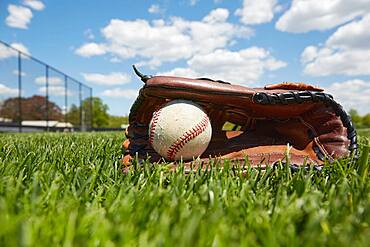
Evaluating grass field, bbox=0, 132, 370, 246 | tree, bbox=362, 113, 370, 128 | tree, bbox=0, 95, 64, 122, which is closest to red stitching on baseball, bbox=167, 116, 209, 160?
grass field, bbox=0, 132, 370, 246

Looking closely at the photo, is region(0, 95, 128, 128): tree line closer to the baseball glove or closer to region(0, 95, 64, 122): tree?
region(0, 95, 64, 122): tree

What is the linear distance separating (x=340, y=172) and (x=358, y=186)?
0.86ft

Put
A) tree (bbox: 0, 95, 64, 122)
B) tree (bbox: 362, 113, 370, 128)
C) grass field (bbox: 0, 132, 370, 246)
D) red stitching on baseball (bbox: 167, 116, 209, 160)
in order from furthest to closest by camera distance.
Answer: tree (bbox: 362, 113, 370, 128), tree (bbox: 0, 95, 64, 122), red stitching on baseball (bbox: 167, 116, 209, 160), grass field (bbox: 0, 132, 370, 246)

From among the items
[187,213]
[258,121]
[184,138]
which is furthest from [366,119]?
[187,213]

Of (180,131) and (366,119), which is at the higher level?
(366,119)

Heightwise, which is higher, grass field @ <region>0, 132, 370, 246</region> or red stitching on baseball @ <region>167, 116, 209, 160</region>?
red stitching on baseball @ <region>167, 116, 209, 160</region>

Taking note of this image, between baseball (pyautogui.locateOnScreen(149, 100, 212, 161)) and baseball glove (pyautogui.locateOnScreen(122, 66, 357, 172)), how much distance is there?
0.05 metres

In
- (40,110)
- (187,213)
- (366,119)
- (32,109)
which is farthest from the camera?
(366,119)

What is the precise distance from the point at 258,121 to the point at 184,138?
636 mm

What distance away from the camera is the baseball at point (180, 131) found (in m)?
1.60

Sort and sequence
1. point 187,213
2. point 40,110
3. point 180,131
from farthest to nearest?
point 40,110 → point 180,131 → point 187,213

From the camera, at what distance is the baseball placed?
1.60 metres

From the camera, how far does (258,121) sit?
207 cm

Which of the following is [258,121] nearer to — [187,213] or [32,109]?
[187,213]
